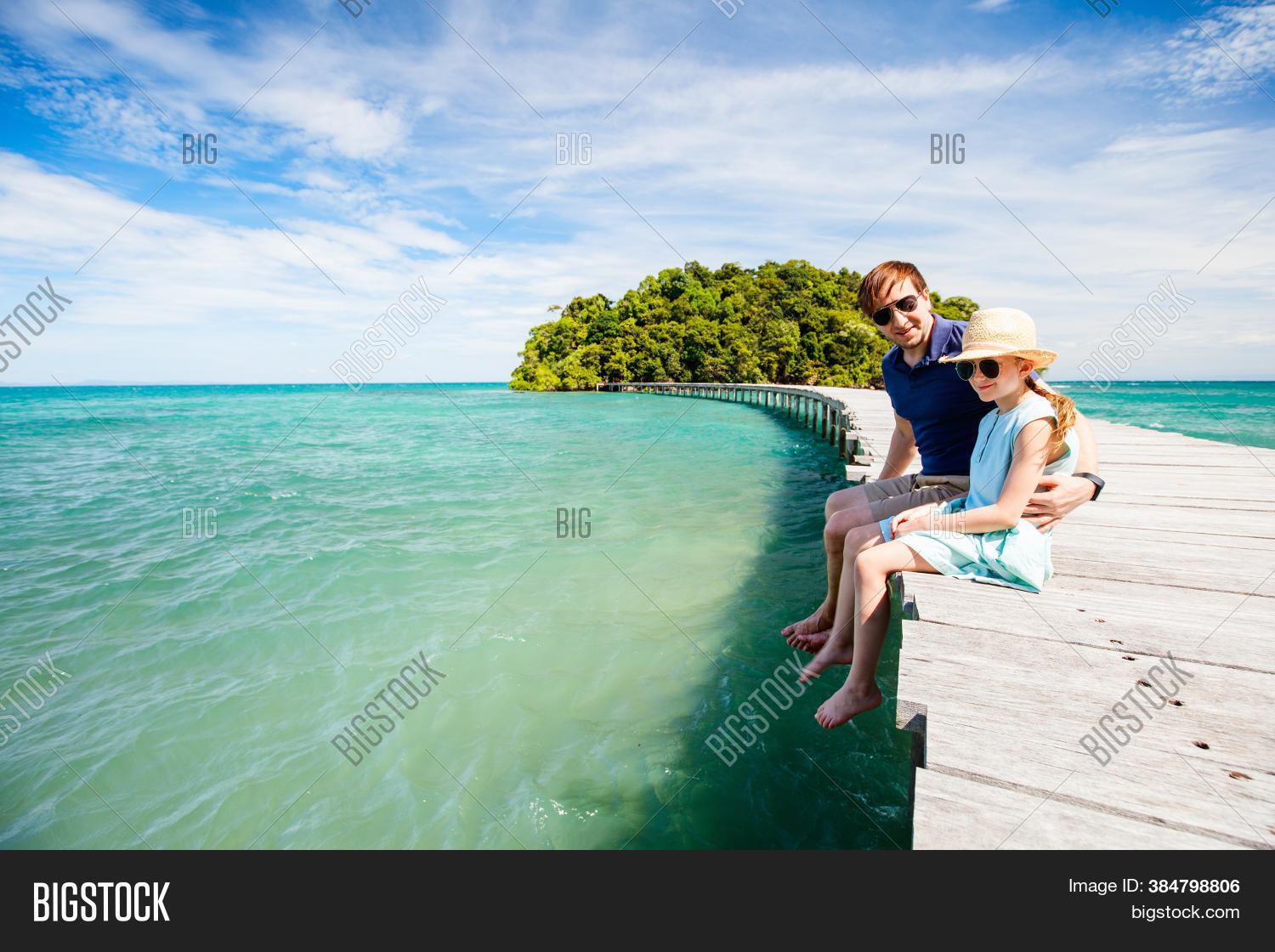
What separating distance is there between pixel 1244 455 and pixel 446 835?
25.5 ft

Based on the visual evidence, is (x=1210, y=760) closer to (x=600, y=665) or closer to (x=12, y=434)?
(x=600, y=665)

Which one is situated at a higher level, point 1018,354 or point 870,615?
point 1018,354

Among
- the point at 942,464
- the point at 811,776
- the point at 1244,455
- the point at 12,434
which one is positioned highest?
the point at 12,434

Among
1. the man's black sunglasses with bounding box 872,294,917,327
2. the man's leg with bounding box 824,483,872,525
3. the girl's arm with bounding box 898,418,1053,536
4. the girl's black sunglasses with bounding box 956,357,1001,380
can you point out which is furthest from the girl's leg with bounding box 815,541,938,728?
the man's black sunglasses with bounding box 872,294,917,327

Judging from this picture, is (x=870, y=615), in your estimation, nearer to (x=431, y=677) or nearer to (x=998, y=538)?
(x=998, y=538)

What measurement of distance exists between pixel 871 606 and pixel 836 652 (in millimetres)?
858

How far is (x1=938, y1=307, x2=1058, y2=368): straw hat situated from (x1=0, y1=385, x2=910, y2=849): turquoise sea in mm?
2060

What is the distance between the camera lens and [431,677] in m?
4.33

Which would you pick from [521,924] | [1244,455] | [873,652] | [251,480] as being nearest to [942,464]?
[873,652]

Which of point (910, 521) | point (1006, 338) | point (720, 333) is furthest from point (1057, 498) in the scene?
point (720, 333)

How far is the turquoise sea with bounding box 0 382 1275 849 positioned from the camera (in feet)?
9.85

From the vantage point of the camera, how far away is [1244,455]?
5.82m

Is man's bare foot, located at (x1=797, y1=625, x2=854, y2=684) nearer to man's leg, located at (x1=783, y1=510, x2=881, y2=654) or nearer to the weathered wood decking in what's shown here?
man's leg, located at (x1=783, y1=510, x2=881, y2=654)

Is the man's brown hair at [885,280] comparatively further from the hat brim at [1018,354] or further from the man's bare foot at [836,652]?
the man's bare foot at [836,652]
